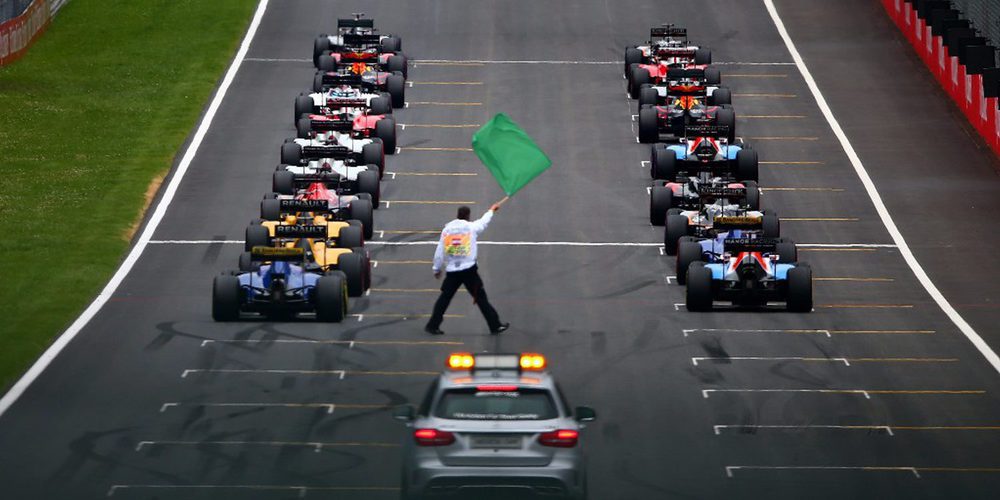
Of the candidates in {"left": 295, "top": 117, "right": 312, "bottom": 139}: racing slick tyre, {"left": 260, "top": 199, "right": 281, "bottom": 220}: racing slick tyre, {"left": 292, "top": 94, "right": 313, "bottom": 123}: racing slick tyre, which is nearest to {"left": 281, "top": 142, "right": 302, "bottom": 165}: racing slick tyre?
{"left": 295, "top": 117, "right": 312, "bottom": 139}: racing slick tyre

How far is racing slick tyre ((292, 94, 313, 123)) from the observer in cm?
4588

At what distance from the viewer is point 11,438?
24.7 metres

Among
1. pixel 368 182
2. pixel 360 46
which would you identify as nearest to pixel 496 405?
pixel 368 182

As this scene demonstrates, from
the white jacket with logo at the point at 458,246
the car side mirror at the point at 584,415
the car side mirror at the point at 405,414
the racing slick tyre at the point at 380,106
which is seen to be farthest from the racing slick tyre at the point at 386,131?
the car side mirror at the point at 584,415

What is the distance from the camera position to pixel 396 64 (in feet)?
167

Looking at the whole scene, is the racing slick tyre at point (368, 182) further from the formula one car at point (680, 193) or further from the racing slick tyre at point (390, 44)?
the racing slick tyre at point (390, 44)

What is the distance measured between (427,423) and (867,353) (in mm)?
11986

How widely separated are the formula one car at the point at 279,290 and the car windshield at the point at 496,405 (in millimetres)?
11221

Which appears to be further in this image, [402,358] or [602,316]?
[602,316]

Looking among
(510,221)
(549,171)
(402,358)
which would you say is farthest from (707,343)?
(549,171)

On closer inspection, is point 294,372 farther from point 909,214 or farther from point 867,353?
point 909,214

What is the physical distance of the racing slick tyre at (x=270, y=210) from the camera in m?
36.2

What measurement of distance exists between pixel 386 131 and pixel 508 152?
13384 mm

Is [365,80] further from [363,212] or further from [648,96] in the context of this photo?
[363,212]
